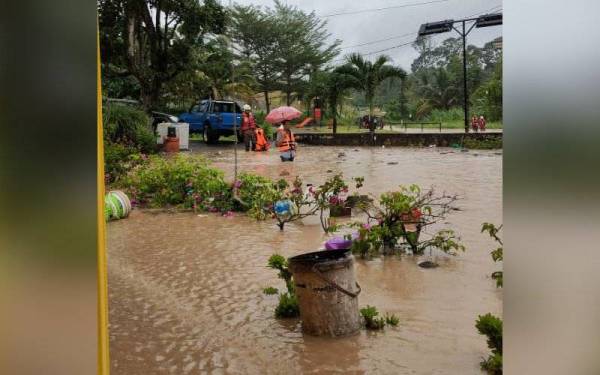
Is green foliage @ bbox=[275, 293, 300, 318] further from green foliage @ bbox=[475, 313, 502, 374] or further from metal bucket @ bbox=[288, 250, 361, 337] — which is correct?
green foliage @ bbox=[475, 313, 502, 374]

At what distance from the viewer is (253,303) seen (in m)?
4.72

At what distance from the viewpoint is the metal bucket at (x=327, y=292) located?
12.4 ft

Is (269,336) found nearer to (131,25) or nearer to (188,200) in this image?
(188,200)

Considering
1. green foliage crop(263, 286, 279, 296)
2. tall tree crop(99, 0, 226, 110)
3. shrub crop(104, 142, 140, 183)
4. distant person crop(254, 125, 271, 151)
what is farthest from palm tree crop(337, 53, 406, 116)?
green foliage crop(263, 286, 279, 296)

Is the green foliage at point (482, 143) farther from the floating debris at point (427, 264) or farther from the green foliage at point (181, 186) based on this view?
the floating debris at point (427, 264)

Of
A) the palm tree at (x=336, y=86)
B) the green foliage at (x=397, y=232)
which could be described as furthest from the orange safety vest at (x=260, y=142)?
→ the green foliage at (x=397, y=232)

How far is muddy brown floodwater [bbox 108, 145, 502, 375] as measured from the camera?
361 cm

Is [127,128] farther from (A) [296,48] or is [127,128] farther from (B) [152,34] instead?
(A) [296,48]

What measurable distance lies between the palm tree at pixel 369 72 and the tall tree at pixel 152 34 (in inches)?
276

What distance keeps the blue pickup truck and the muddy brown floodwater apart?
A: 10.8m

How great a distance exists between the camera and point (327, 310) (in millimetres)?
3859
